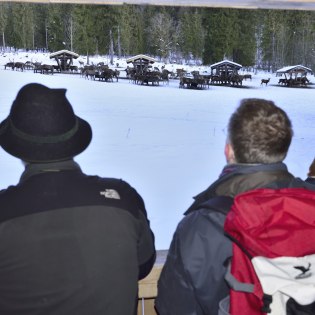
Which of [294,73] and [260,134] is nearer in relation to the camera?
[260,134]

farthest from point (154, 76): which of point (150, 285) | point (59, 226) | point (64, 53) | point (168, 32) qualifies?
point (59, 226)

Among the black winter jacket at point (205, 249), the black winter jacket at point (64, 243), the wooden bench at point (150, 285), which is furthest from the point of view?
the wooden bench at point (150, 285)

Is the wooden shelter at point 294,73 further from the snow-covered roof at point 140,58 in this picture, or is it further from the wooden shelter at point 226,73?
the snow-covered roof at point 140,58

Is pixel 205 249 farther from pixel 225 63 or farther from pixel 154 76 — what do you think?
pixel 154 76

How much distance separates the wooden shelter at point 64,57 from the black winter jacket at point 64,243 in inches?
110

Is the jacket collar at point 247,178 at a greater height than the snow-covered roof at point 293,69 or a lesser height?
lesser

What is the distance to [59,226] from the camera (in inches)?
37.7

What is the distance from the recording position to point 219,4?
2.09m

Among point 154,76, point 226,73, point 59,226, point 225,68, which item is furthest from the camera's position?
point 154,76

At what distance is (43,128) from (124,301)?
0.41 m

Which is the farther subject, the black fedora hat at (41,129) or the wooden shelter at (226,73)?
the wooden shelter at (226,73)

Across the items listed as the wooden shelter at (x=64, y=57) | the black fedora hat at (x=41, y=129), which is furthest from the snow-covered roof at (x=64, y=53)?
the black fedora hat at (x=41, y=129)

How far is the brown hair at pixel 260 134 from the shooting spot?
3.76 ft

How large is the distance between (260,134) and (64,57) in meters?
3.03
